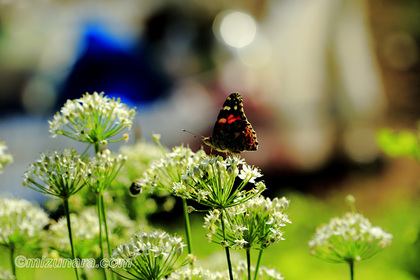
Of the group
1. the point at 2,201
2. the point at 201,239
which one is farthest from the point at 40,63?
the point at 2,201

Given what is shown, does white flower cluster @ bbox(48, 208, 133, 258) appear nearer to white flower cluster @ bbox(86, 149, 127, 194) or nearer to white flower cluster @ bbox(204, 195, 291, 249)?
white flower cluster @ bbox(86, 149, 127, 194)

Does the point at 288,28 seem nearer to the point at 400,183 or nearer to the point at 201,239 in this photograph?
the point at 400,183

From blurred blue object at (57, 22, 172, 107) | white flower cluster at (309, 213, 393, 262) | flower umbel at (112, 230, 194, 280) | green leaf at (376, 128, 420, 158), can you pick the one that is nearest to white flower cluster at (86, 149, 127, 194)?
flower umbel at (112, 230, 194, 280)

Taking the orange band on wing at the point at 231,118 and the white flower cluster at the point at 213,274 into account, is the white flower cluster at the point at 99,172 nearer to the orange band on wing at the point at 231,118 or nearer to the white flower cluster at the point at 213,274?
the white flower cluster at the point at 213,274

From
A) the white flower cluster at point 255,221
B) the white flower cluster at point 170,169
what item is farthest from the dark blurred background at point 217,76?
the white flower cluster at point 255,221

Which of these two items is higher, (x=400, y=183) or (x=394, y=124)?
(x=394, y=124)

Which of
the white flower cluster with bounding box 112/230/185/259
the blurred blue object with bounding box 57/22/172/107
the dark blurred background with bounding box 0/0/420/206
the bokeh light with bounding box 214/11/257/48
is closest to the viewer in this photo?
the white flower cluster with bounding box 112/230/185/259
